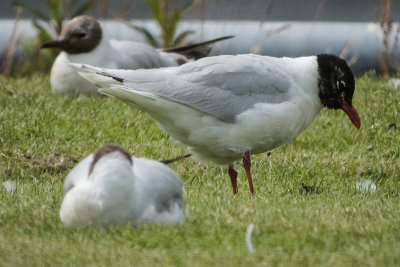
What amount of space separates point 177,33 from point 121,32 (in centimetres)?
132

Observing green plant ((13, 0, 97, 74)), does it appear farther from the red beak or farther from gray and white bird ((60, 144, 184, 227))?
gray and white bird ((60, 144, 184, 227))

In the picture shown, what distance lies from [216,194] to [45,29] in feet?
17.8

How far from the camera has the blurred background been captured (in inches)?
396

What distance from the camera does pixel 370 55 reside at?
10969 millimetres

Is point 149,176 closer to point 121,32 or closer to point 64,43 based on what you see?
point 64,43

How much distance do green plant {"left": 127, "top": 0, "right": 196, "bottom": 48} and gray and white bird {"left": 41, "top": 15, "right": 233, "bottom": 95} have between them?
119cm

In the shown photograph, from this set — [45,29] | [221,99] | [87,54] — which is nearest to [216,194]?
[221,99]

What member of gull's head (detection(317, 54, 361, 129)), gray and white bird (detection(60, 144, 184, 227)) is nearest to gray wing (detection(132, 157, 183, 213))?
gray and white bird (detection(60, 144, 184, 227))

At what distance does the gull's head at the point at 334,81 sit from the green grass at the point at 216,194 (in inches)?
24.6

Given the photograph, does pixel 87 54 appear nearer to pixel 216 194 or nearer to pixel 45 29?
pixel 45 29

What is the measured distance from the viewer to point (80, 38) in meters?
8.41

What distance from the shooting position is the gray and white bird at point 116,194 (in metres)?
3.73

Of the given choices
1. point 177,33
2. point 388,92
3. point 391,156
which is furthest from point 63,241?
point 177,33

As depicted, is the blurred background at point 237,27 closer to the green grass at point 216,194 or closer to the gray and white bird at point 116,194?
the green grass at point 216,194
